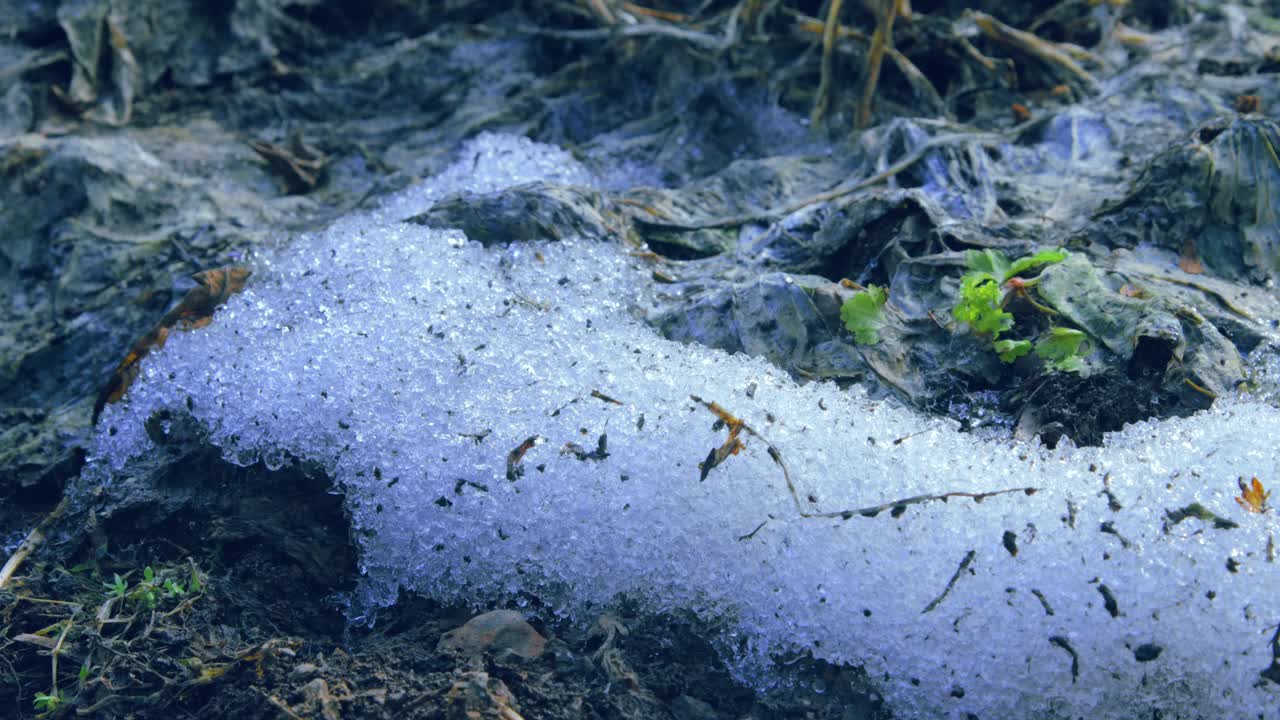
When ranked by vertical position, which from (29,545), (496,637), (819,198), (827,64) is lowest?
(29,545)

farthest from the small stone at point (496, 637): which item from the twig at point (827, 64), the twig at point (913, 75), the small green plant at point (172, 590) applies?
the twig at point (913, 75)

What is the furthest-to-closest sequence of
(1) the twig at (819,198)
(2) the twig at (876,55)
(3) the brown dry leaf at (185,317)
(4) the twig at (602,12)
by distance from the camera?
(4) the twig at (602,12) < (2) the twig at (876,55) < (1) the twig at (819,198) < (3) the brown dry leaf at (185,317)

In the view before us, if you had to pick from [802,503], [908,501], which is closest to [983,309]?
[908,501]

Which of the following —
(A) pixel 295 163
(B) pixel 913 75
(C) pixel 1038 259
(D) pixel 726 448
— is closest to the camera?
(D) pixel 726 448

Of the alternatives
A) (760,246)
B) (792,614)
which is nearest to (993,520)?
(792,614)

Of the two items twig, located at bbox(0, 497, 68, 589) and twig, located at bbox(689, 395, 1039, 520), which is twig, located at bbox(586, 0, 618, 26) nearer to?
twig, located at bbox(689, 395, 1039, 520)

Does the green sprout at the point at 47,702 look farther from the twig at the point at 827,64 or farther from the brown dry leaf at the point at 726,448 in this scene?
the twig at the point at 827,64

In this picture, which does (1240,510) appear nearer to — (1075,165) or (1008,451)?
(1008,451)

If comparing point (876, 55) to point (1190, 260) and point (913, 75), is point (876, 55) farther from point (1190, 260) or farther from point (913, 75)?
point (1190, 260)
